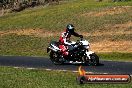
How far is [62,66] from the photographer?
88.1 feet

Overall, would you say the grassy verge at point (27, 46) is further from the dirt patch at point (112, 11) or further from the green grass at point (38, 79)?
the dirt patch at point (112, 11)

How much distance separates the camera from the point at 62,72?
24.1 m

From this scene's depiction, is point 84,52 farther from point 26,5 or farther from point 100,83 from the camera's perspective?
point 26,5

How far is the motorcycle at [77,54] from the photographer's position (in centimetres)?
2642

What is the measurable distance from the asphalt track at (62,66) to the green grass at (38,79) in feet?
5.87

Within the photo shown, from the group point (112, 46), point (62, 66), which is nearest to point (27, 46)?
point (112, 46)

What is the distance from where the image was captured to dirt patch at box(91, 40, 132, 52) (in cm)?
3667

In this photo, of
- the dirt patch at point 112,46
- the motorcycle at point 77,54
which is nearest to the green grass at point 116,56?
the dirt patch at point 112,46

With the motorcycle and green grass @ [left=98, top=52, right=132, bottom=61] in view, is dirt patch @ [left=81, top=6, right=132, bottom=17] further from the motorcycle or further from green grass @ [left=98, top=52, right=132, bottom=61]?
the motorcycle

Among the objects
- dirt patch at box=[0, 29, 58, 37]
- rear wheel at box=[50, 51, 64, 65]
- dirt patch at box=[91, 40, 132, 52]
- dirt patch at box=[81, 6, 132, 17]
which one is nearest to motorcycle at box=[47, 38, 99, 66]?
rear wheel at box=[50, 51, 64, 65]

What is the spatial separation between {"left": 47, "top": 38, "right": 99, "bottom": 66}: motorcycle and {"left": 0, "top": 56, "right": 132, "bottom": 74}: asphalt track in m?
0.48

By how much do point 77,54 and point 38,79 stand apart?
20.4 ft

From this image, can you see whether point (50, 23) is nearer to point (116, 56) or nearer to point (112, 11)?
point (112, 11)

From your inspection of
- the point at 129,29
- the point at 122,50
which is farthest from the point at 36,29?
the point at 122,50
